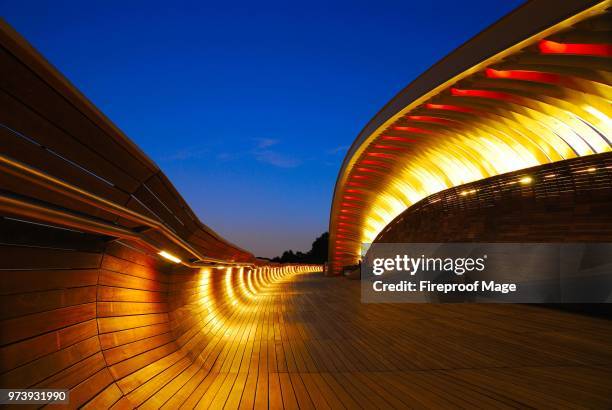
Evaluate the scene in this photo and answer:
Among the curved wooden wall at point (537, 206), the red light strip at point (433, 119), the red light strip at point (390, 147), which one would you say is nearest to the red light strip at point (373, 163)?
the red light strip at point (390, 147)

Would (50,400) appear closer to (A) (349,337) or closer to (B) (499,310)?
(A) (349,337)

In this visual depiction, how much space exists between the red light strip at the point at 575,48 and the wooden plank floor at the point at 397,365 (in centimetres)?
452

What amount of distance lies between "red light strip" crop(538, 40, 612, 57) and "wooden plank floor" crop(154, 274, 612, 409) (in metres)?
4.52

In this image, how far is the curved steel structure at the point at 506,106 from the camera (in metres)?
6.90

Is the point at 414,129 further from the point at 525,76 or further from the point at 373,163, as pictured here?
the point at 525,76

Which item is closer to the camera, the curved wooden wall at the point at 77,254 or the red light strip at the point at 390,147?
the curved wooden wall at the point at 77,254

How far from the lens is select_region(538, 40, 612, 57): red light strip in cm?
719

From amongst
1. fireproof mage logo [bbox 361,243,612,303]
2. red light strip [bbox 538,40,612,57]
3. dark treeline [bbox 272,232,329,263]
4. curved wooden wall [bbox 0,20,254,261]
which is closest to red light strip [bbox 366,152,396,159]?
fireproof mage logo [bbox 361,243,612,303]

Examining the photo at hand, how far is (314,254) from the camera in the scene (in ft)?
407

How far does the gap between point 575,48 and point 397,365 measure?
6.07 m

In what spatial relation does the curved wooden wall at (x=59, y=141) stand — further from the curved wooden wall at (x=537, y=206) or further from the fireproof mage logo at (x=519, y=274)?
the fireproof mage logo at (x=519, y=274)

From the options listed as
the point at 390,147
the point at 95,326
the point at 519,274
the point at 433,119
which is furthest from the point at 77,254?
the point at 390,147

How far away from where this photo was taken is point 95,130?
2637mm

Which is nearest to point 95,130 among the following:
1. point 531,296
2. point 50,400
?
point 50,400
